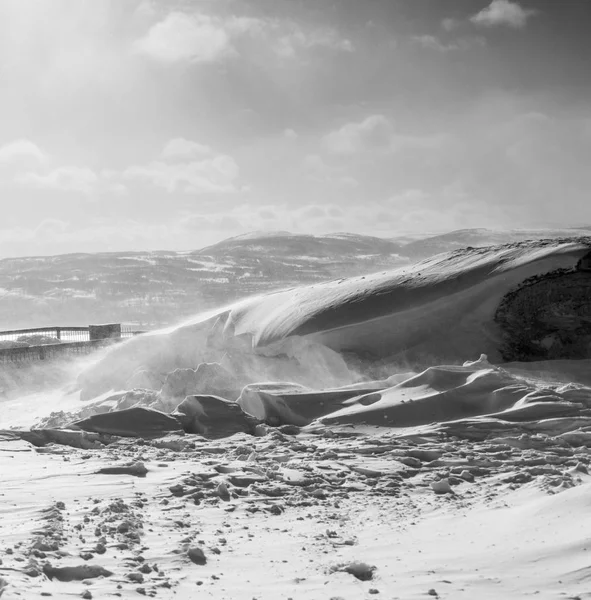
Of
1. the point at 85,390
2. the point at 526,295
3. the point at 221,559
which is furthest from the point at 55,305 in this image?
the point at 221,559

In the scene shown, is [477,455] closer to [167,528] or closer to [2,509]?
[167,528]

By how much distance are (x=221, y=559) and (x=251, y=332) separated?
6774mm

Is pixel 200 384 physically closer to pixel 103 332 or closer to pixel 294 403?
pixel 294 403

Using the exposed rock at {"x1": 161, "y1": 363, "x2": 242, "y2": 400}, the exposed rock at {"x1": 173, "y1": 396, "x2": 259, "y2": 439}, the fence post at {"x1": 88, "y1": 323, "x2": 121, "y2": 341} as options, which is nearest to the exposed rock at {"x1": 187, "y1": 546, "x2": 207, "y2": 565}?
the exposed rock at {"x1": 173, "y1": 396, "x2": 259, "y2": 439}

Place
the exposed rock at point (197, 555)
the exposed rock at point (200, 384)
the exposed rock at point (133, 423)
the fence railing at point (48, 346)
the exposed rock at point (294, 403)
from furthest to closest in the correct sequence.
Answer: the fence railing at point (48, 346) → the exposed rock at point (200, 384) → the exposed rock at point (294, 403) → the exposed rock at point (133, 423) → the exposed rock at point (197, 555)

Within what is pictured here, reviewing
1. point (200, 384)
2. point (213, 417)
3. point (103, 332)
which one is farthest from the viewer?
point (103, 332)

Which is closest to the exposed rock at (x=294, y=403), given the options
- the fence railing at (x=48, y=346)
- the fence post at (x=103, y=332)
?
the fence railing at (x=48, y=346)

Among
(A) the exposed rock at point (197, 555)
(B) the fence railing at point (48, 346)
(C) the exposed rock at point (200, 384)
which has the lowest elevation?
(A) the exposed rock at point (197, 555)

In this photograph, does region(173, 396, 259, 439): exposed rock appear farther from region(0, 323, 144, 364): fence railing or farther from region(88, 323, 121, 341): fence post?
region(88, 323, 121, 341): fence post

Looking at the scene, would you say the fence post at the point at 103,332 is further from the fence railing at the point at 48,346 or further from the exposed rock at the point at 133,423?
the exposed rock at the point at 133,423

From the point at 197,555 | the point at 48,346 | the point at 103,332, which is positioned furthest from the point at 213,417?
the point at 103,332

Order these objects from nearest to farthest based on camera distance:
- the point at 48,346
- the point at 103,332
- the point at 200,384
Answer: the point at 200,384, the point at 48,346, the point at 103,332

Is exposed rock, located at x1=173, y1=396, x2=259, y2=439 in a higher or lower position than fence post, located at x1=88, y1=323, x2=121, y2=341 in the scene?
lower

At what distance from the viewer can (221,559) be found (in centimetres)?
363
